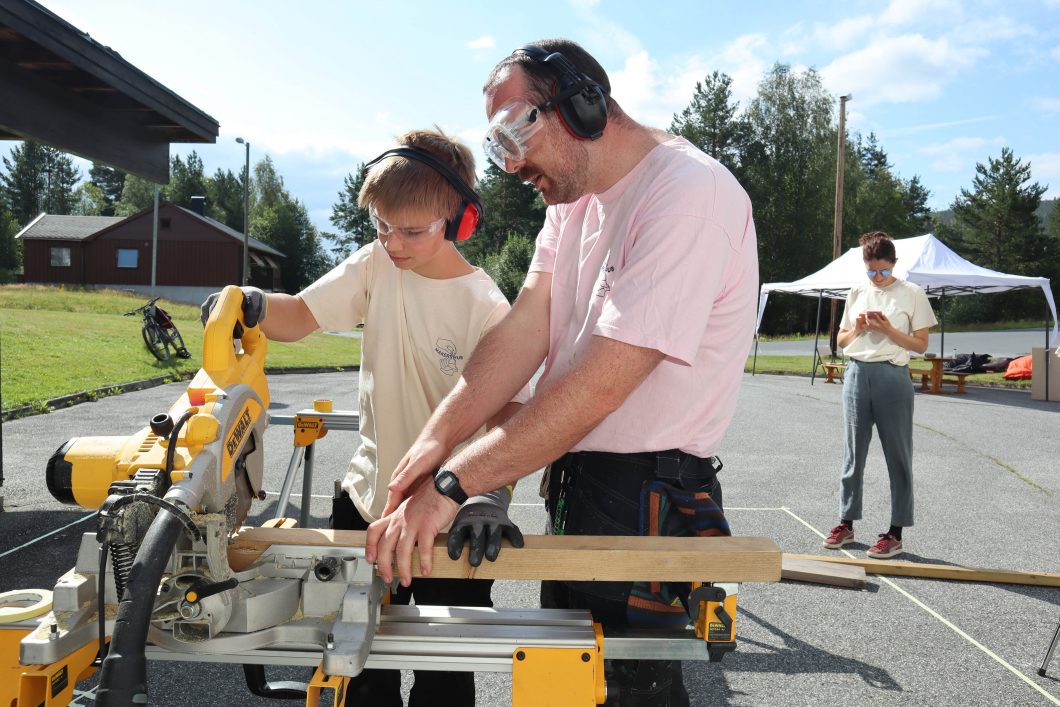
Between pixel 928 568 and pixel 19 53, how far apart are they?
6.49 meters

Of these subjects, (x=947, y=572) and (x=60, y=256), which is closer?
(x=947, y=572)

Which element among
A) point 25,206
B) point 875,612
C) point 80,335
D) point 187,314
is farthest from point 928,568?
point 25,206

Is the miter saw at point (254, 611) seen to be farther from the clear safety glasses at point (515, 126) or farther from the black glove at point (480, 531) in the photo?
the clear safety glasses at point (515, 126)

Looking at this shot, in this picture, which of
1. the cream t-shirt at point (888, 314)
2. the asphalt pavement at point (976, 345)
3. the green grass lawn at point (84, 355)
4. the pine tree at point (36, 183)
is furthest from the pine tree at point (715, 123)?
the pine tree at point (36, 183)

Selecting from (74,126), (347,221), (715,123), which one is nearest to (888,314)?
(74,126)

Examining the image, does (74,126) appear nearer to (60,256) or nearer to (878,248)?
(878,248)

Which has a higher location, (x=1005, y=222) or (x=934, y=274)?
(x=1005, y=222)

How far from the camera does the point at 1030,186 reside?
151 ft

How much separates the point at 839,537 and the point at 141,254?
4860 cm

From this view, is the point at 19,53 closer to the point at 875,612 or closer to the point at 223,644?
the point at 223,644

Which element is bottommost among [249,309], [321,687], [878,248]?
[321,687]

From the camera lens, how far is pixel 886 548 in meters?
4.99

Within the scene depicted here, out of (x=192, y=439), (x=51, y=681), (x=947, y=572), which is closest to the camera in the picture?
(x=51, y=681)

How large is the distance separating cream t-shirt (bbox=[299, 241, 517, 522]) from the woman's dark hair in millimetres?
4107
